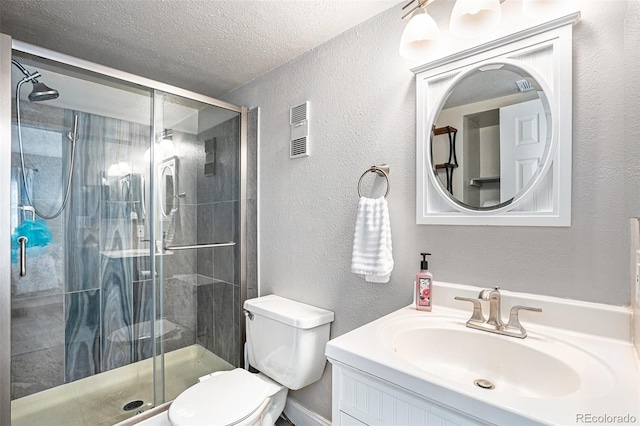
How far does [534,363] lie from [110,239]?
1978mm

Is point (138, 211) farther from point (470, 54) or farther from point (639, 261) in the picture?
point (639, 261)

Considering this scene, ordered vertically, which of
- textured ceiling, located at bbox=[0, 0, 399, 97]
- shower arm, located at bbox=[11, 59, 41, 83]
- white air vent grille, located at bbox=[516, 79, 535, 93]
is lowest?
white air vent grille, located at bbox=[516, 79, 535, 93]

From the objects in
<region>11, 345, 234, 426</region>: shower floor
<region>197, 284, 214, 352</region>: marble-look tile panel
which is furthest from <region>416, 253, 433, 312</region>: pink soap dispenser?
<region>11, 345, 234, 426</region>: shower floor

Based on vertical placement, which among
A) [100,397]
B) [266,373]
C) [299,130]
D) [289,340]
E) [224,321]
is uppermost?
[299,130]

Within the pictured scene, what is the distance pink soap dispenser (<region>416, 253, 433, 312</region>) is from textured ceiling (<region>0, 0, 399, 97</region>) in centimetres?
116

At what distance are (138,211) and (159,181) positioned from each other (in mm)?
205

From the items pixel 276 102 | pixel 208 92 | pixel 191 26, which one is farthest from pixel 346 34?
pixel 208 92

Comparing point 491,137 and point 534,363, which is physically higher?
point 491,137

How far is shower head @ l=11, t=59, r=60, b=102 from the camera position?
1409mm

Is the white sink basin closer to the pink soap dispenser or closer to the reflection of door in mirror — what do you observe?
the pink soap dispenser

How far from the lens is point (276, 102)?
2023 mm

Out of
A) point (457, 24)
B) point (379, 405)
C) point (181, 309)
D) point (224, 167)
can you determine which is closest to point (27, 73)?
point (224, 167)

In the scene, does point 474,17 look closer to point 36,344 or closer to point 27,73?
point 27,73

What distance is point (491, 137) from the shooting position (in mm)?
1128
